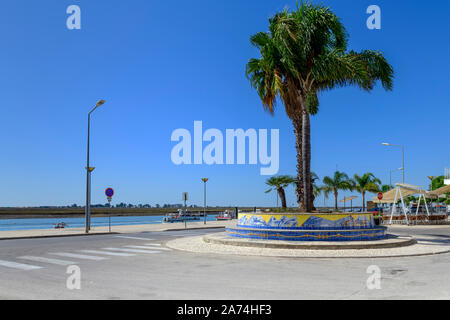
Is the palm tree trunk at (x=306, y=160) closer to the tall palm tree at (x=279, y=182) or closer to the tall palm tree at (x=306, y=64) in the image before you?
the tall palm tree at (x=306, y=64)

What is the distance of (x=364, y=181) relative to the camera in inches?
2554

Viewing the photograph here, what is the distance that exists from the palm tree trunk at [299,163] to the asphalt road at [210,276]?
6682 mm

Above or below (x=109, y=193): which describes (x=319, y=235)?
below

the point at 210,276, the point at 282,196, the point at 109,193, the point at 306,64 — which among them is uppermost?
the point at 306,64

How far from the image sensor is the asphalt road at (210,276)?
731 centimetres

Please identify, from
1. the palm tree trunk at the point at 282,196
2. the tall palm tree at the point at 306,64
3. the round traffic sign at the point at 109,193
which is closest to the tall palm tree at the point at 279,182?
the palm tree trunk at the point at 282,196

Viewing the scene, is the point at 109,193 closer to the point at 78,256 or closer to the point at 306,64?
the point at 78,256

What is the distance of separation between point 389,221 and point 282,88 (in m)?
23.5

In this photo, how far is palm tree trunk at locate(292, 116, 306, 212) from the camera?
19041 millimetres

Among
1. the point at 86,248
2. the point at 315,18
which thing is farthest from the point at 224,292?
the point at 315,18

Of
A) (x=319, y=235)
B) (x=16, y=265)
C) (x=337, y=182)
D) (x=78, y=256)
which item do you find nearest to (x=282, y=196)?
(x=319, y=235)

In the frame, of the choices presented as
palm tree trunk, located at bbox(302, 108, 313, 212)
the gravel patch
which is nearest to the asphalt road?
the gravel patch

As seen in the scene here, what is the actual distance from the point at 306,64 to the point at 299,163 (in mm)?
4879

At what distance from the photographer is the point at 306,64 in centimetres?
1870
